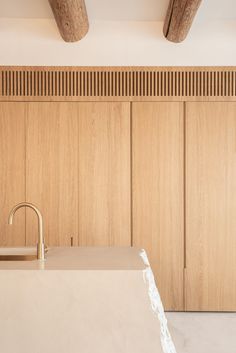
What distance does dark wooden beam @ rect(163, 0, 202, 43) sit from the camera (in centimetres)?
275

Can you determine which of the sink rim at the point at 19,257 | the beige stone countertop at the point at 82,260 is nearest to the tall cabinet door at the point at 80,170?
the beige stone countertop at the point at 82,260

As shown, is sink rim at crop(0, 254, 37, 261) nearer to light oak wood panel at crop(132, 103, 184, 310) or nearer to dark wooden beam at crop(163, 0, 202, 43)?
light oak wood panel at crop(132, 103, 184, 310)

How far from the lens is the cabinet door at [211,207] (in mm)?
3352

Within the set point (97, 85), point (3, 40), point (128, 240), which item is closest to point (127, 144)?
point (97, 85)

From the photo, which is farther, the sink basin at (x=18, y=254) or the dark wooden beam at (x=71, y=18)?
the dark wooden beam at (x=71, y=18)

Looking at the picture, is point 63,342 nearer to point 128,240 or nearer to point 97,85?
point 128,240

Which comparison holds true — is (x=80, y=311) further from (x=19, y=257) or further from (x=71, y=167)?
(x=71, y=167)

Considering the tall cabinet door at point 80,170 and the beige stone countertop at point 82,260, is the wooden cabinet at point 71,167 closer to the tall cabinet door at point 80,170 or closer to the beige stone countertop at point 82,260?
the tall cabinet door at point 80,170

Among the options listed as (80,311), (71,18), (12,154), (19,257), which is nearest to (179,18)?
(71,18)

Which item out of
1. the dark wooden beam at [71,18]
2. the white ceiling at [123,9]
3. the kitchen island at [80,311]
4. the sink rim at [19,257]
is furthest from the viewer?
the white ceiling at [123,9]

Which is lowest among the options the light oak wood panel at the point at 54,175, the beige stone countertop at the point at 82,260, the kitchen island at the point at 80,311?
the kitchen island at the point at 80,311

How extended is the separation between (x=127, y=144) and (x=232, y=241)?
1443 millimetres

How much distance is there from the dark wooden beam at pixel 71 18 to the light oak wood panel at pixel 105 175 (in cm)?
69

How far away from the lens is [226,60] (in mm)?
3461
